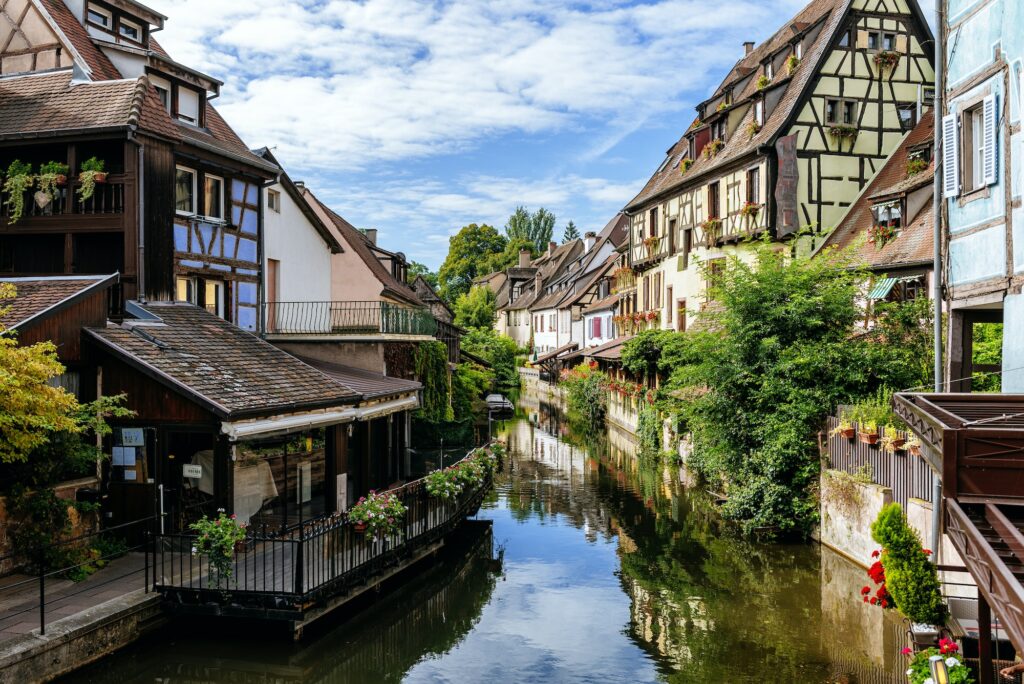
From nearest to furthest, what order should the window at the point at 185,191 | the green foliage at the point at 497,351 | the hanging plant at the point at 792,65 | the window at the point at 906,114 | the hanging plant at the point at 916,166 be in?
Answer: the window at the point at 185,191 < the hanging plant at the point at 916,166 < the window at the point at 906,114 < the hanging plant at the point at 792,65 < the green foliage at the point at 497,351

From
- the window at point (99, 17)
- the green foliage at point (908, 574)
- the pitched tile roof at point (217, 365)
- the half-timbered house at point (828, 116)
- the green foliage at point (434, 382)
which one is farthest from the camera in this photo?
the half-timbered house at point (828, 116)

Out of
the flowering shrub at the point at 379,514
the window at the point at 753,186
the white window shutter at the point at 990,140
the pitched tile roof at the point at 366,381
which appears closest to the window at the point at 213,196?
the pitched tile roof at the point at 366,381

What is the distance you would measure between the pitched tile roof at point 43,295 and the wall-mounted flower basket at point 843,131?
21140 millimetres

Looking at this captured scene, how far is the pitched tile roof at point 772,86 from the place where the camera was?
26.3 meters

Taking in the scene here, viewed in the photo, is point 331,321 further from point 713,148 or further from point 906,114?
point 906,114

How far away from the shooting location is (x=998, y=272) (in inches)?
456

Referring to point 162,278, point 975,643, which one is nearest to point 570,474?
point 162,278

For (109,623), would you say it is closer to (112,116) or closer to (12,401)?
(12,401)

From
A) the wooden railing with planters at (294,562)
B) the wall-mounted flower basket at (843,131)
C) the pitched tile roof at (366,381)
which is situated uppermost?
the wall-mounted flower basket at (843,131)

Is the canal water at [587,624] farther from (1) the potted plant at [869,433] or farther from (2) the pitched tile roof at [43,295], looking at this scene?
(2) the pitched tile roof at [43,295]

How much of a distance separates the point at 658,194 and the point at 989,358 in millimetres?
17771

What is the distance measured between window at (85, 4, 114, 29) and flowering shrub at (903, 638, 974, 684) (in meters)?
20.4

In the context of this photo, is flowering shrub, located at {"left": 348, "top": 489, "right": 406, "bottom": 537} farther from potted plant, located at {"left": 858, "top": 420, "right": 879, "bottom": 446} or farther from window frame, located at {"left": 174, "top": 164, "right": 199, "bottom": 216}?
window frame, located at {"left": 174, "top": 164, "right": 199, "bottom": 216}

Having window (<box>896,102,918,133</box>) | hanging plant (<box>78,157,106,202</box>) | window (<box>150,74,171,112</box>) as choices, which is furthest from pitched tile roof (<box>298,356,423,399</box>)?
window (<box>896,102,918,133</box>)
